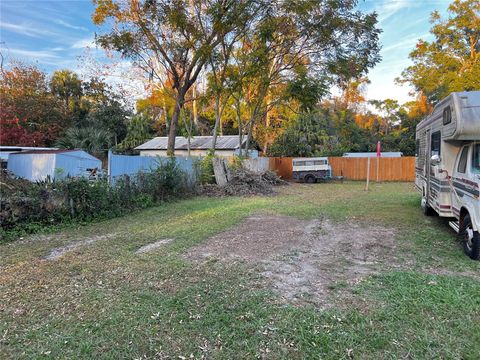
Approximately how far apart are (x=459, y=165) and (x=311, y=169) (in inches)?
590

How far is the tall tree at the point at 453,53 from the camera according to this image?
837 inches

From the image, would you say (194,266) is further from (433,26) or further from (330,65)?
(433,26)

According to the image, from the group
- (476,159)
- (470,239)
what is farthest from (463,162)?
(470,239)

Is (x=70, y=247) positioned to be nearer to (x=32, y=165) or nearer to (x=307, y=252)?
(x=307, y=252)

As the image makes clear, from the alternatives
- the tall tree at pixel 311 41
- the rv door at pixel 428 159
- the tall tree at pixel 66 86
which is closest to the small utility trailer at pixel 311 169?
the tall tree at pixel 311 41

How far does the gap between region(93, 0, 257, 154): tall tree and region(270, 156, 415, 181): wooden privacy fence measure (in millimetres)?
10075

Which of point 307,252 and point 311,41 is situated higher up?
point 311,41

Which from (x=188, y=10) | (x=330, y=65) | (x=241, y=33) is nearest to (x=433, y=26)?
(x=330, y=65)

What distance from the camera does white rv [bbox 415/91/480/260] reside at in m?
Result: 4.84

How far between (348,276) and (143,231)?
4357 millimetres

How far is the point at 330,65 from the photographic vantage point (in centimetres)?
1670

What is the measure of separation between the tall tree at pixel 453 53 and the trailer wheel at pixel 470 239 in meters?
20.0

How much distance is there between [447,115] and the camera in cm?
570

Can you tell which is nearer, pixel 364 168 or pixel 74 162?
pixel 74 162
